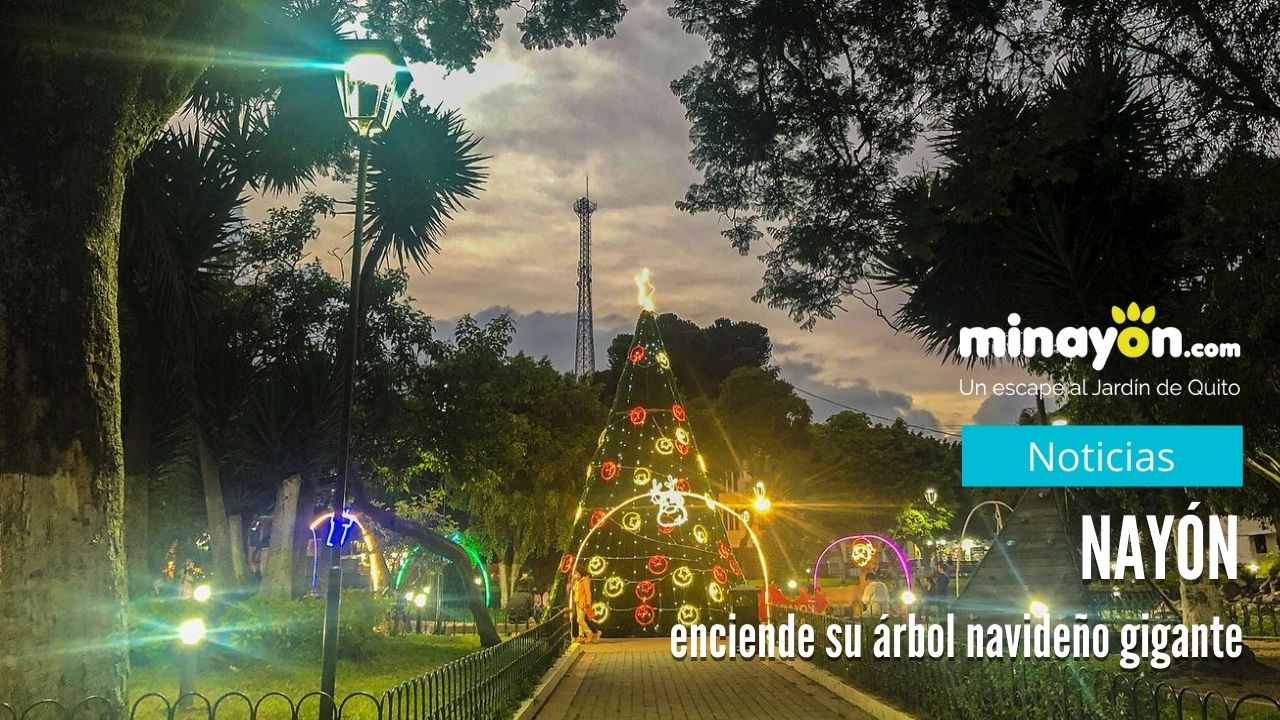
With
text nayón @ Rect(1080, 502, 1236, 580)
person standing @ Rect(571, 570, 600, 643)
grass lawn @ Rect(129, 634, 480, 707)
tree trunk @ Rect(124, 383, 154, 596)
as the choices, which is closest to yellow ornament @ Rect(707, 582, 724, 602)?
person standing @ Rect(571, 570, 600, 643)

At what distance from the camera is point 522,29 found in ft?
35.8

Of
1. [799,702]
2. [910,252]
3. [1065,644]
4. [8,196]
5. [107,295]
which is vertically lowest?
[799,702]

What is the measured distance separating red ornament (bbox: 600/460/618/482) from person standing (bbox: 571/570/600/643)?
2.40m

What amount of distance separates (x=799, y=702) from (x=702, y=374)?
49.8 meters

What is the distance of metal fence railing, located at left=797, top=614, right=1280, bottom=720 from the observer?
6.57m

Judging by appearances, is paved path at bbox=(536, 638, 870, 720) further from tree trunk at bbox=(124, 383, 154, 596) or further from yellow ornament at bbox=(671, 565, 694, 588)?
tree trunk at bbox=(124, 383, 154, 596)

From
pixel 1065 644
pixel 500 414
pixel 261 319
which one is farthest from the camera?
pixel 500 414

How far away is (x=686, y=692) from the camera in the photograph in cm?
1452

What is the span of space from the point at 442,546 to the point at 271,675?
11.1 ft

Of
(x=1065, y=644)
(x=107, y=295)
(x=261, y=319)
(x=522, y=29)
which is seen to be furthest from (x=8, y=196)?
(x=261, y=319)

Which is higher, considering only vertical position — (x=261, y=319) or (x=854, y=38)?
(x=854, y=38)

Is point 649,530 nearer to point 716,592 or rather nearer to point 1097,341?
point 716,592

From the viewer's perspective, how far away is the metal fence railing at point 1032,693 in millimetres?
6574

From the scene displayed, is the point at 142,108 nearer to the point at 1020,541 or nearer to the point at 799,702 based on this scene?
the point at 799,702
